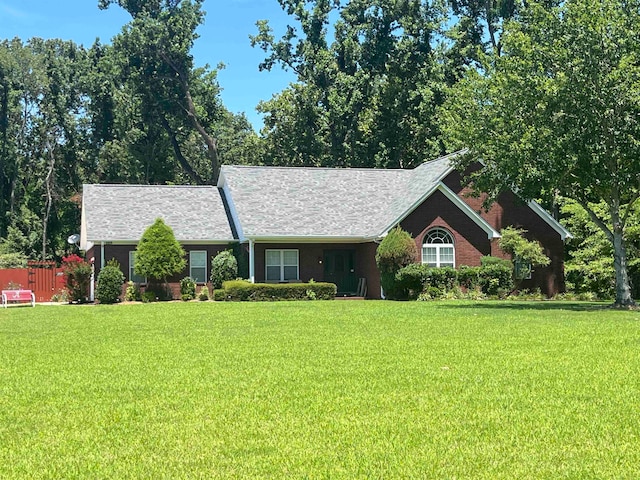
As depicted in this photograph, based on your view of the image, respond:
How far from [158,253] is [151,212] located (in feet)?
14.6

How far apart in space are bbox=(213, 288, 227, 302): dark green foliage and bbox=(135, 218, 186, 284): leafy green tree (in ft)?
6.71

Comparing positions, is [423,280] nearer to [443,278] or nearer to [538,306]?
[443,278]

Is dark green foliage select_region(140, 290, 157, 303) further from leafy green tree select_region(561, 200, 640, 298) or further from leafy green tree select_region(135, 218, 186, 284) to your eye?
leafy green tree select_region(561, 200, 640, 298)

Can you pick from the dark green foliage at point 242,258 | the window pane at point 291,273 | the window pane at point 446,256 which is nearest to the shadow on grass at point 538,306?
the window pane at point 446,256

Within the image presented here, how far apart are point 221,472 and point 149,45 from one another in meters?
47.5

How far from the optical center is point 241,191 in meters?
35.0

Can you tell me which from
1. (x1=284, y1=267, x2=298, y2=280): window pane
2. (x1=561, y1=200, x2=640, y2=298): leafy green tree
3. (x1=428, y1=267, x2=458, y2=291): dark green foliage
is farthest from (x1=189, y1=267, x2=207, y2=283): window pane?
(x1=561, y1=200, x2=640, y2=298): leafy green tree

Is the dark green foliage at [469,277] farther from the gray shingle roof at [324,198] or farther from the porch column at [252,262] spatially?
the porch column at [252,262]

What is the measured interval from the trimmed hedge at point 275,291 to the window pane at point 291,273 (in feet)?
7.50

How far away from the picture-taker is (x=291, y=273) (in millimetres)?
33344

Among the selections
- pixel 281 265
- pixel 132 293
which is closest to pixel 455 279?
pixel 281 265

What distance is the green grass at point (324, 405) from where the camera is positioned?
5754 mm

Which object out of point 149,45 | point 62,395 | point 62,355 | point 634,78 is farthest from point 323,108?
point 62,395

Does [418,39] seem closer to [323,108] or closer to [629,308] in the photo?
[323,108]
